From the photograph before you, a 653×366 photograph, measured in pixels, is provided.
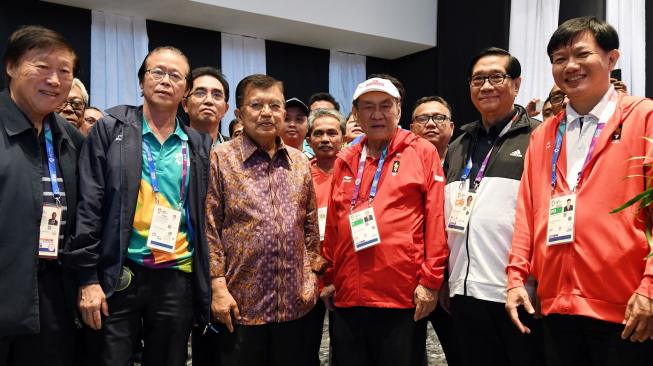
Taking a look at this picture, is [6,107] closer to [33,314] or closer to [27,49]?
[27,49]

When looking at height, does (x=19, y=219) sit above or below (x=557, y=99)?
below

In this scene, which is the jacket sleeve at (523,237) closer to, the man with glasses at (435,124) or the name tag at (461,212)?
the name tag at (461,212)

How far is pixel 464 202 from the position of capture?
2188mm

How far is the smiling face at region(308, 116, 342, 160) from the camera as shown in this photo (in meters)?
2.87

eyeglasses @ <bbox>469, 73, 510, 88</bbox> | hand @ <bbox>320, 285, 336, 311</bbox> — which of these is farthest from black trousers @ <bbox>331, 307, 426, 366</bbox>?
eyeglasses @ <bbox>469, 73, 510, 88</bbox>

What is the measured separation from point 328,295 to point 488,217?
0.76 metres

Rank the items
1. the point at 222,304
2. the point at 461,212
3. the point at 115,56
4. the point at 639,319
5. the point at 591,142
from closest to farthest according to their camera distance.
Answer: the point at 639,319, the point at 591,142, the point at 222,304, the point at 461,212, the point at 115,56

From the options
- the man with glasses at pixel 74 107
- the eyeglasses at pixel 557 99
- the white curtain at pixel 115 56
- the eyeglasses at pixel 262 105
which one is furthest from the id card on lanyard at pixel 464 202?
the white curtain at pixel 115 56

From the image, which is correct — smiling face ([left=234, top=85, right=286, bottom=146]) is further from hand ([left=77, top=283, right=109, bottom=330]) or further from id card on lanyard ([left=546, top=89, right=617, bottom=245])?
id card on lanyard ([left=546, top=89, right=617, bottom=245])

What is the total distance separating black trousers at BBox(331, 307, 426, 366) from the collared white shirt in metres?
0.81

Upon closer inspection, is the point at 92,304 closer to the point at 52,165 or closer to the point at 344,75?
the point at 52,165

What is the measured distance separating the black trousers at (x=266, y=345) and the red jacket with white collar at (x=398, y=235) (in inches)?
8.9

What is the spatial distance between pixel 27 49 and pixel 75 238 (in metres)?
0.68

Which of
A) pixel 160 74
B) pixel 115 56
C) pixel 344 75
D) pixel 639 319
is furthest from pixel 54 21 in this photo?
pixel 639 319
